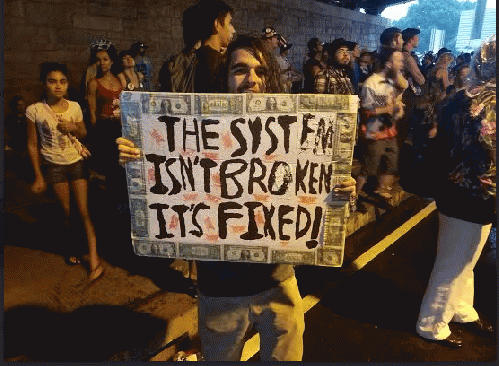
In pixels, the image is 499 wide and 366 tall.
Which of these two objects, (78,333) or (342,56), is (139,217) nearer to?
(78,333)

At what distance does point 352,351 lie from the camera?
2.96 meters

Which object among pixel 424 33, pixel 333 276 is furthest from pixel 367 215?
pixel 424 33

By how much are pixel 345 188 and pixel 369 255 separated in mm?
2890

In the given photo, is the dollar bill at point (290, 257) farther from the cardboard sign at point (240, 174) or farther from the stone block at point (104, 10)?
the stone block at point (104, 10)

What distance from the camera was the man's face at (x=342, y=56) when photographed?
626cm

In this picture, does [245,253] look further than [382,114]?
No

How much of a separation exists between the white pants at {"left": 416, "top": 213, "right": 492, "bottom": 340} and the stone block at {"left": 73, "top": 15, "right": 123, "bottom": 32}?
24.4 ft

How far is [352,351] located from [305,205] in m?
1.68

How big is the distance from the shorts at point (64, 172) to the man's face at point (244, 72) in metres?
2.15

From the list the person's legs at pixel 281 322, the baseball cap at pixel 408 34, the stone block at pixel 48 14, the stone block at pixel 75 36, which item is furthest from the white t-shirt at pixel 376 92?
the stone block at pixel 48 14

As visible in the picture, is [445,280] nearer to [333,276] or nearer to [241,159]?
[333,276]

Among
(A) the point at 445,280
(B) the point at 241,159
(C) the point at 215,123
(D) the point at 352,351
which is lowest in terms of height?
(D) the point at 352,351

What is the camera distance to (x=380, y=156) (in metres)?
5.35

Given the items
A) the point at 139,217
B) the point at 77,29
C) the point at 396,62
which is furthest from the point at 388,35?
the point at 77,29
